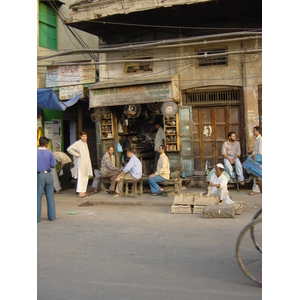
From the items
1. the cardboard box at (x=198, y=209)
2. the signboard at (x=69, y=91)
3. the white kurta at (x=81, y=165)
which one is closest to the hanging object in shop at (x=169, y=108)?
the white kurta at (x=81, y=165)

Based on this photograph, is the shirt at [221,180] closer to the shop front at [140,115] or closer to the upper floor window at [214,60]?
the shop front at [140,115]

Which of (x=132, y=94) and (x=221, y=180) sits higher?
(x=132, y=94)

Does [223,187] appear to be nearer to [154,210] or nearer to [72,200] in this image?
[154,210]

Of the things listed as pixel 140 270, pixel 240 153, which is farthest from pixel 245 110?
pixel 140 270

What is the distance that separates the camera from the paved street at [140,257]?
456 centimetres

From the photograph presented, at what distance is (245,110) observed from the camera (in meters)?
12.6

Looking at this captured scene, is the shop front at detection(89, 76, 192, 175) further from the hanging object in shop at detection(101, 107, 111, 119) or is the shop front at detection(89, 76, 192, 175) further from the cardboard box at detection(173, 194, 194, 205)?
the cardboard box at detection(173, 194, 194, 205)

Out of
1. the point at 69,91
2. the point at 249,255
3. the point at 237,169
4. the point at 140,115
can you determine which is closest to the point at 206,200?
the point at 237,169

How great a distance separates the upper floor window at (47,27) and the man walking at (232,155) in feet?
31.6

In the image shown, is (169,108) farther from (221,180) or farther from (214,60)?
(221,180)

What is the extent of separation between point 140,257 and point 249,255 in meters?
1.73

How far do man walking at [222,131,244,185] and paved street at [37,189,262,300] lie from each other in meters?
1.81

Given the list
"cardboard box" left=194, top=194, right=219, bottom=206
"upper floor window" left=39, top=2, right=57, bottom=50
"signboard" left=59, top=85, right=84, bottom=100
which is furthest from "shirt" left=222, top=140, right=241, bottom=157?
"upper floor window" left=39, top=2, right=57, bottom=50

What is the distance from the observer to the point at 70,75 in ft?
49.3
